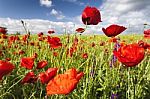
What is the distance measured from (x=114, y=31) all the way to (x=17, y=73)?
5.16ft

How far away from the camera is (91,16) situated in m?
2.22

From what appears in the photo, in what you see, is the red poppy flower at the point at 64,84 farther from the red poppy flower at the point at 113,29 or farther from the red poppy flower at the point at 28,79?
the red poppy flower at the point at 113,29

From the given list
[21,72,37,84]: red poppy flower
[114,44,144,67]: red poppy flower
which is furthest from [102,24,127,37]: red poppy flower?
[21,72,37,84]: red poppy flower

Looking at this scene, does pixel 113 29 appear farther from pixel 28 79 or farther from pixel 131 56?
pixel 28 79

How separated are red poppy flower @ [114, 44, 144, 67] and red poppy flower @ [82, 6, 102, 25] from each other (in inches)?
19.8

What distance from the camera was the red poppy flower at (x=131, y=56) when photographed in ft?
5.48

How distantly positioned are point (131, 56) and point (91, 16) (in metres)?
0.64

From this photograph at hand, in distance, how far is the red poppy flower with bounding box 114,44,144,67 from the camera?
5.48 ft

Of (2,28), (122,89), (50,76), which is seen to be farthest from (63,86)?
(2,28)

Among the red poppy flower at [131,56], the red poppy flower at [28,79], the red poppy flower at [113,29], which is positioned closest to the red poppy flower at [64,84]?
the red poppy flower at [131,56]

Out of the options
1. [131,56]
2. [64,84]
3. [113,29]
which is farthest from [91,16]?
[64,84]

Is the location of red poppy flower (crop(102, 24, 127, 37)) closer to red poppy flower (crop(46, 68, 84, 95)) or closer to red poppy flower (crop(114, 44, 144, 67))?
red poppy flower (crop(114, 44, 144, 67))

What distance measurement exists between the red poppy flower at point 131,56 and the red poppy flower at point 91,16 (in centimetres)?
50

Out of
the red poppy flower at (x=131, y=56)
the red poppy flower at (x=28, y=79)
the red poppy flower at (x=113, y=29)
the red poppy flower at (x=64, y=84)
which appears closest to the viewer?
the red poppy flower at (x=64, y=84)
